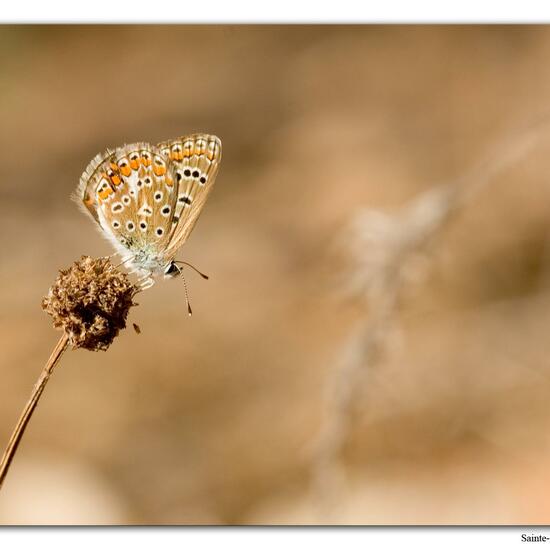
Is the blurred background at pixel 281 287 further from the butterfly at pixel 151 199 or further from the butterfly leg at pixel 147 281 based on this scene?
the butterfly leg at pixel 147 281

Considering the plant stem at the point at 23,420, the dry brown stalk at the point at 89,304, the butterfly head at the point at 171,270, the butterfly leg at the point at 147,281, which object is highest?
the butterfly head at the point at 171,270

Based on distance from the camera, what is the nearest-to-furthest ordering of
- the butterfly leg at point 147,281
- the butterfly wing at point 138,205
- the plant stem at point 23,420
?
the plant stem at point 23,420 → the butterfly leg at point 147,281 → the butterfly wing at point 138,205

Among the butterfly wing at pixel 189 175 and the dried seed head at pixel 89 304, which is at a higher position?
the butterfly wing at pixel 189 175

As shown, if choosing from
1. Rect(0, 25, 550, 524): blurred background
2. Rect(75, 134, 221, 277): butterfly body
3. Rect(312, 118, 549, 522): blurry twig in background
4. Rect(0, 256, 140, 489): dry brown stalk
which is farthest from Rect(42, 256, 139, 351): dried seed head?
Rect(0, 25, 550, 524): blurred background

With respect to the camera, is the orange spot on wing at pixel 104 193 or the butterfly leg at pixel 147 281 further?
the orange spot on wing at pixel 104 193

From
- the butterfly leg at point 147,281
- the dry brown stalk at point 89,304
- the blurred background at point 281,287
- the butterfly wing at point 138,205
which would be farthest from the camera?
the blurred background at point 281,287

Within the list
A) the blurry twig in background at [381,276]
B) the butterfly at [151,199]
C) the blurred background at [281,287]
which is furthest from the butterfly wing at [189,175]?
the blurry twig in background at [381,276]

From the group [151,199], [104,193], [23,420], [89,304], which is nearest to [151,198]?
[151,199]

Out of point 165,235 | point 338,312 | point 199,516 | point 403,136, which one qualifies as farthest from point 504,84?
point 199,516
